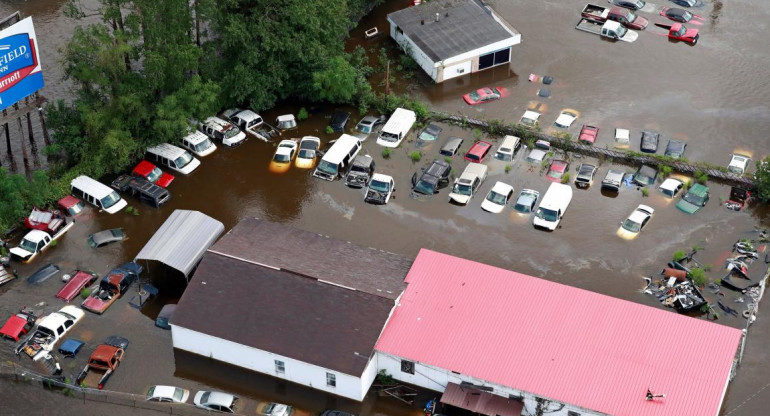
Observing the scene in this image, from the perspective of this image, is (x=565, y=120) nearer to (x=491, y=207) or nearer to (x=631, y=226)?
(x=491, y=207)

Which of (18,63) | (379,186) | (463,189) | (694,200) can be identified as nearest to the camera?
(18,63)

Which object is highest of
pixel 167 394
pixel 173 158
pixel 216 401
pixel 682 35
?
pixel 682 35

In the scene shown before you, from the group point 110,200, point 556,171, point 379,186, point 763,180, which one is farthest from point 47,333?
point 763,180

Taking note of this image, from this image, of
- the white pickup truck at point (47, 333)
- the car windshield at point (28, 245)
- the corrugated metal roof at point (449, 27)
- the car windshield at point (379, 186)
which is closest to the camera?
the white pickup truck at point (47, 333)

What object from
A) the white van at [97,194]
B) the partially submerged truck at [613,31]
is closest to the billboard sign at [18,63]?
the white van at [97,194]

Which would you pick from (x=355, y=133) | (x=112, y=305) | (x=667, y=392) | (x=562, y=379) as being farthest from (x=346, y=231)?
(x=667, y=392)

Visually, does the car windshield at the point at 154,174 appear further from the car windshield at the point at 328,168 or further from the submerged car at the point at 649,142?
the submerged car at the point at 649,142

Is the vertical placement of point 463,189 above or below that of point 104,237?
above
